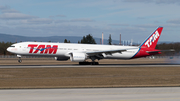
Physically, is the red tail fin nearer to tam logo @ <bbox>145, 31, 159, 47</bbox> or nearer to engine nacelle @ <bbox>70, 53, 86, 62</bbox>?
tam logo @ <bbox>145, 31, 159, 47</bbox>

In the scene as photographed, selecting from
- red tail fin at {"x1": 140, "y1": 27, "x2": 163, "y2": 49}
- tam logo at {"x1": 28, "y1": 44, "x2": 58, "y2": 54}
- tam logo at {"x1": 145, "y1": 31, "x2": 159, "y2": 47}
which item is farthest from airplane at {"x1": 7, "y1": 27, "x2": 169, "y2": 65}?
tam logo at {"x1": 145, "y1": 31, "x2": 159, "y2": 47}

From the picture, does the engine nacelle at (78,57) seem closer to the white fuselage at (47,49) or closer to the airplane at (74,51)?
the airplane at (74,51)

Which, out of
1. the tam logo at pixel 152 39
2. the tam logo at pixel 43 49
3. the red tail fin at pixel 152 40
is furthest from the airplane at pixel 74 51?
the tam logo at pixel 152 39

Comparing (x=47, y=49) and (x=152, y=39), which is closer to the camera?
(x=47, y=49)

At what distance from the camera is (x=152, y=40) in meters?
57.3

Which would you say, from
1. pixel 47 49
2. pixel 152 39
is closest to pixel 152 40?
pixel 152 39

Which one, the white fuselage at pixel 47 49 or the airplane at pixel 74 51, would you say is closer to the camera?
the white fuselage at pixel 47 49

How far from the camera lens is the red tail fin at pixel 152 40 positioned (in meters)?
56.8

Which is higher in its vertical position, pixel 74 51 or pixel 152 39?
pixel 152 39

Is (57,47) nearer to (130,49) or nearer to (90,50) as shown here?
(90,50)

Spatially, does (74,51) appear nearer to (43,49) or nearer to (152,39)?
(43,49)

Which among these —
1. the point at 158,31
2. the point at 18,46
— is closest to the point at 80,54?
the point at 18,46

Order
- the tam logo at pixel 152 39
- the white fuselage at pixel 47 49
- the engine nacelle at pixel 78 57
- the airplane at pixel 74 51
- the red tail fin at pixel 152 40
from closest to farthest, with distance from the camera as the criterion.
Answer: the engine nacelle at pixel 78 57, the white fuselage at pixel 47 49, the airplane at pixel 74 51, the red tail fin at pixel 152 40, the tam logo at pixel 152 39
